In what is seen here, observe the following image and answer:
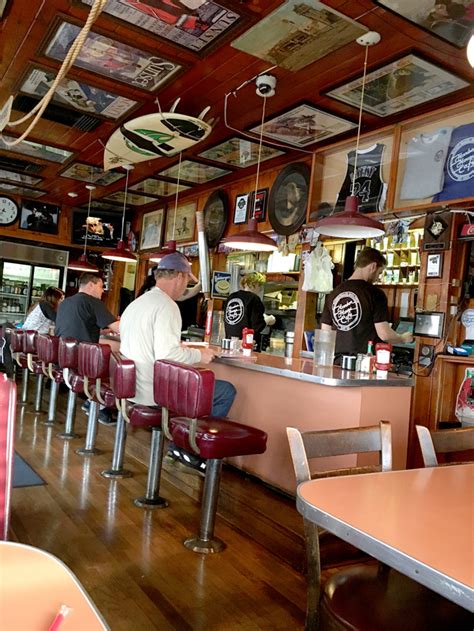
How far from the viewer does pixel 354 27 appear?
10.6 ft

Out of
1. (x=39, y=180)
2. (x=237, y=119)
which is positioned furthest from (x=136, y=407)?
(x=39, y=180)

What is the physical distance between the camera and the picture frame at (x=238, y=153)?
18.2 feet

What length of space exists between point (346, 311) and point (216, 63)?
209 cm

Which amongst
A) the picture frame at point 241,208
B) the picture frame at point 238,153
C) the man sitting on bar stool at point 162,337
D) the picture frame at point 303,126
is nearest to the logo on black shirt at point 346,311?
the man sitting on bar stool at point 162,337

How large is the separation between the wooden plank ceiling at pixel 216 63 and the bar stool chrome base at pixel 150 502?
10.1 feet

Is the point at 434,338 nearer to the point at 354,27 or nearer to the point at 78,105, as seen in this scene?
the point at 354,27

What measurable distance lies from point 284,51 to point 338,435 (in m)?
2.92

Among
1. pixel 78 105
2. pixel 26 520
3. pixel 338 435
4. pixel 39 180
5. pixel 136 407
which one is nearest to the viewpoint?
pixel 338 435

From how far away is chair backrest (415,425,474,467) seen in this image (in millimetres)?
1850

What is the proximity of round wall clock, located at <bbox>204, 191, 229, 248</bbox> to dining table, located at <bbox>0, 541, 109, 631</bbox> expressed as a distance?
627 centimetres

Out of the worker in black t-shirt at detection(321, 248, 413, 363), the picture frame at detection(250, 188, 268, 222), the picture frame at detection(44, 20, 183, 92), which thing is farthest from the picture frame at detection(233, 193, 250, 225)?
the worker in black t-shirt at detection(321, 248, 413, 363)

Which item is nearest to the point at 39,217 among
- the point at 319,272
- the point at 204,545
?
the point at 319,272

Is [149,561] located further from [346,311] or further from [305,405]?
[346,311]

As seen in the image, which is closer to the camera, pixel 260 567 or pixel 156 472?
pixel 260 567
